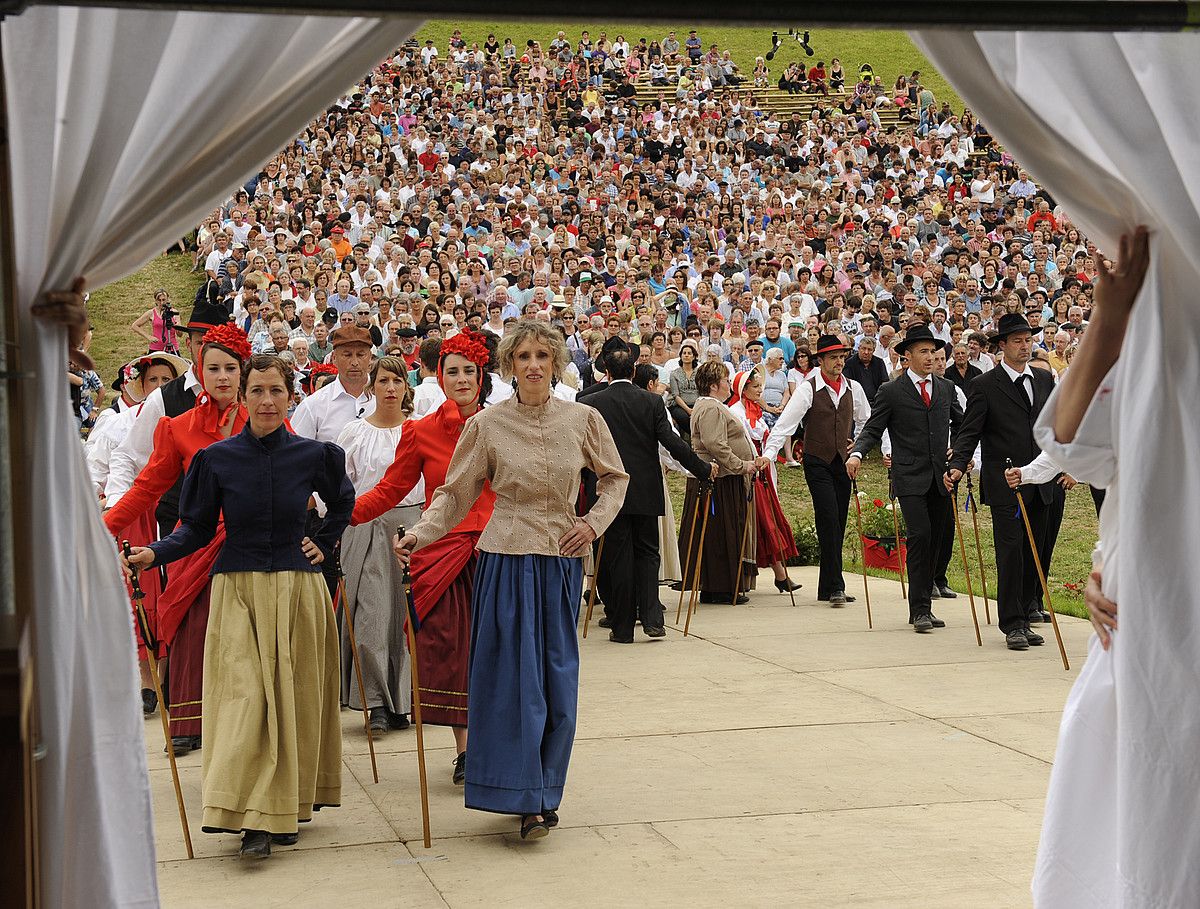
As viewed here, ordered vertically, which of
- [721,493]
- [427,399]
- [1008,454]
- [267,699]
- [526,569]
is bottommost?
[267,699]

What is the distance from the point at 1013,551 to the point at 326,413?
→ 4.75 meters

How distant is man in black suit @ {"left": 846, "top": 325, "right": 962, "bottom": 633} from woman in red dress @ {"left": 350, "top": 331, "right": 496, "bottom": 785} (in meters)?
4.48

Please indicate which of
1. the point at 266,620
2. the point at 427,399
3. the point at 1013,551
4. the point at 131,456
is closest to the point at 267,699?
the point at 266,620

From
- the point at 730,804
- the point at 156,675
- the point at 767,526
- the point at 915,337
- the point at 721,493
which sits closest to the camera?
the point at 156,675

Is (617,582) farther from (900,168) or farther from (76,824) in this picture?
(900,168)

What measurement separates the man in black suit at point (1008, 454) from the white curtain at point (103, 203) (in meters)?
7.18

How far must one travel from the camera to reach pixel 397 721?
808cm

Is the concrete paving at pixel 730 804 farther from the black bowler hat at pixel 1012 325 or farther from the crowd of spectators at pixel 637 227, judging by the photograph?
the crowd of spectators at pixel 637 227

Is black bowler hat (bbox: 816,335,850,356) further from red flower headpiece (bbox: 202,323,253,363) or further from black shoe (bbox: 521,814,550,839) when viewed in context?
black shoe (bbox: 521,814,550,839)

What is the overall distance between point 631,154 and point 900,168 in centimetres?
577

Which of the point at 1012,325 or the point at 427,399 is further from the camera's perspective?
the point at 427,399

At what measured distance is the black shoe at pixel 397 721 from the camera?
8.07 metres

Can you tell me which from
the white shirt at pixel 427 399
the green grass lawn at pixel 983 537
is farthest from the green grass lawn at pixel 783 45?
the white shirt at pixel 427 399

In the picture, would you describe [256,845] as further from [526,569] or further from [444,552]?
[444,552]
